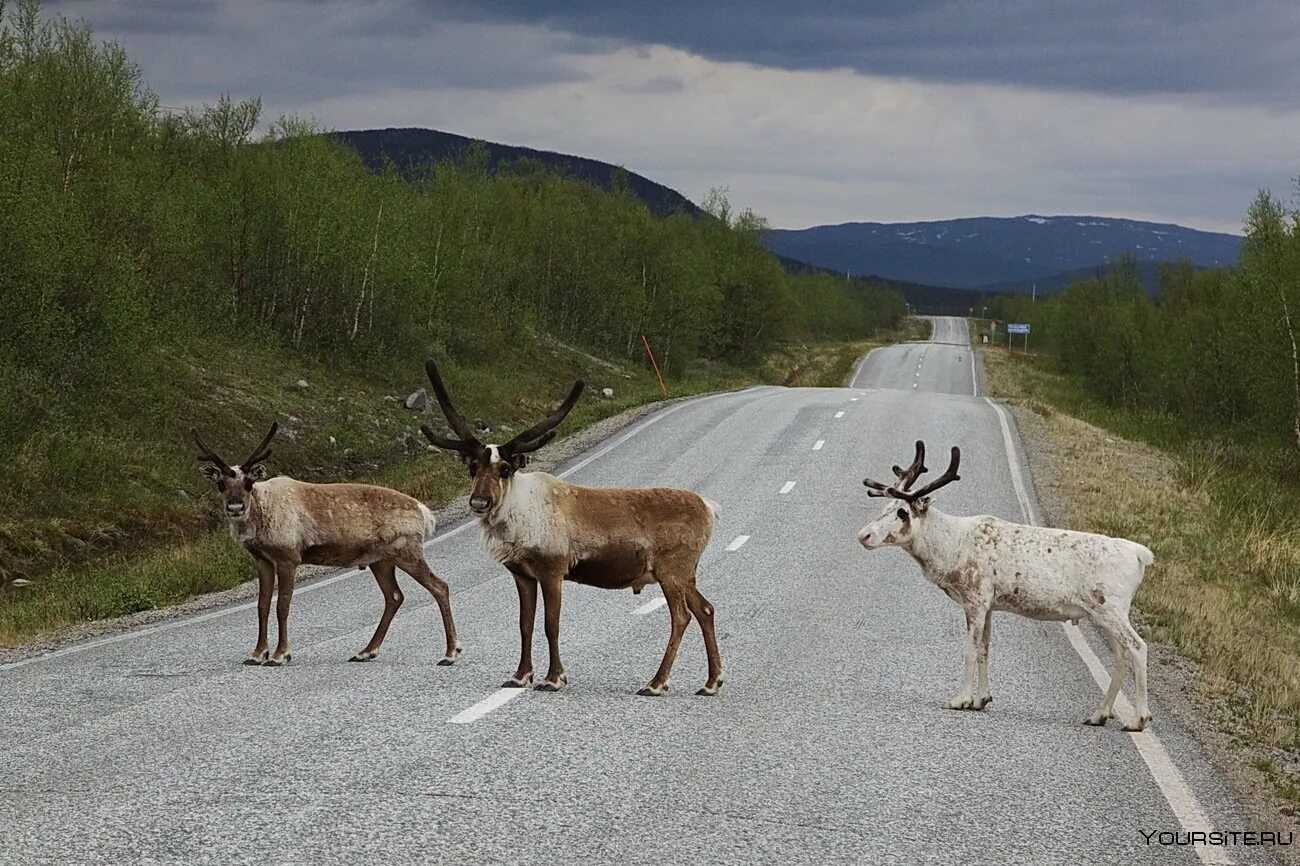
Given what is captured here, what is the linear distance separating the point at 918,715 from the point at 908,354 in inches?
4350

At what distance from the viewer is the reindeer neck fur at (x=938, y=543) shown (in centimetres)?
1070

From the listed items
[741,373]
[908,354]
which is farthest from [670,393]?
[908,354]

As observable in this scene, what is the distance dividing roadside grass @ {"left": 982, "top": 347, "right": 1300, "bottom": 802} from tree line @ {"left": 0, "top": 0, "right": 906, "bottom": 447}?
1673 cm

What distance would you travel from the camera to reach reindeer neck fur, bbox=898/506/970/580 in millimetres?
10695

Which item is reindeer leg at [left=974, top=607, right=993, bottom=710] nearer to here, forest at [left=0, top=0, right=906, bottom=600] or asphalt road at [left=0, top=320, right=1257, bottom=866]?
asphalt road at [left=0, top=320, right=1257, bottom=866]

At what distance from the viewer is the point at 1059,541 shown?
10414 millimetres

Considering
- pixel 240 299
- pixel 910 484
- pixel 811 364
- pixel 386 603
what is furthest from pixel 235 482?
pixel 811 364

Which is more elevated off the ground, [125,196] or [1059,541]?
[125,196]

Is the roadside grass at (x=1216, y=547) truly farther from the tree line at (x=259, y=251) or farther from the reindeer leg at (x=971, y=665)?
the tree line at (x=259, y=251)

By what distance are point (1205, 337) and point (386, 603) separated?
62.6 metres

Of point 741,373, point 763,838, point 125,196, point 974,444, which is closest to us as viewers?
point 763,838

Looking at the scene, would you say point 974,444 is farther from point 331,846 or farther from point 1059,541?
point 331,846

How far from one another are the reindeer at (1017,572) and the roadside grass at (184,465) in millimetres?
8513

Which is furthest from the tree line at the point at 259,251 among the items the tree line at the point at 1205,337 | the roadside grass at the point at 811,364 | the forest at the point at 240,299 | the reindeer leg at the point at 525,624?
the tree line at the point at 1205,337
